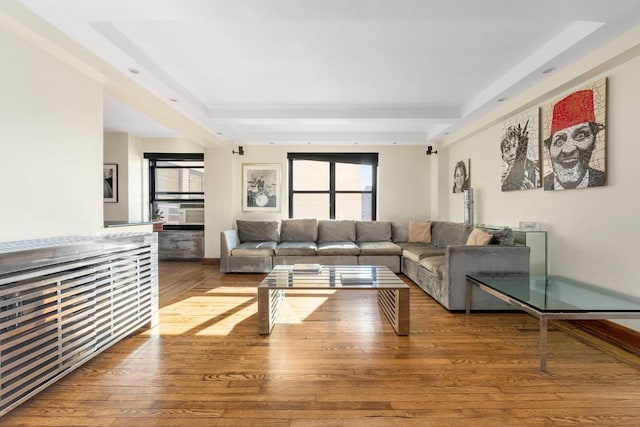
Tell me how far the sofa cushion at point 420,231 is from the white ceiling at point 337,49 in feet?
6.04

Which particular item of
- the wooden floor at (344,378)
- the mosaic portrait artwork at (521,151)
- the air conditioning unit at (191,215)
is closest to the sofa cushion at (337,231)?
the air conditioning unit at (191,215)

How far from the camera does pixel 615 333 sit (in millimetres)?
2611

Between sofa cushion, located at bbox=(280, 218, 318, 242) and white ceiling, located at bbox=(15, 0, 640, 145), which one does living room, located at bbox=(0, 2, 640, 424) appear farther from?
sofa cushion, located at bbox=(280, 218, 318, 242)

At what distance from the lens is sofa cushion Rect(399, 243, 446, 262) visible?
173 inches

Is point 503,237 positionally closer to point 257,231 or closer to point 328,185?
point 328,185

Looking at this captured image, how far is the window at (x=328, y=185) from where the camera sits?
254 inches

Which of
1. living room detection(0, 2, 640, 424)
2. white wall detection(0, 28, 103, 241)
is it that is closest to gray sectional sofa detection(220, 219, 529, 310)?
living room detection(0, 2, 640, 424)

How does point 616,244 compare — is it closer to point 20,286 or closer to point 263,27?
point 263,27

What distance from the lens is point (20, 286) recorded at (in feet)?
5.44

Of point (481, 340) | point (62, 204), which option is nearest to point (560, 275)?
point (481, 340)

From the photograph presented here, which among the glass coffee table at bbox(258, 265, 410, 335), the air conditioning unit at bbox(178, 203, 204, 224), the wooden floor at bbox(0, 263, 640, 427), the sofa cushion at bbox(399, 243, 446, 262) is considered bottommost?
the wooden floor at bbox(0, 263, 640, 427)

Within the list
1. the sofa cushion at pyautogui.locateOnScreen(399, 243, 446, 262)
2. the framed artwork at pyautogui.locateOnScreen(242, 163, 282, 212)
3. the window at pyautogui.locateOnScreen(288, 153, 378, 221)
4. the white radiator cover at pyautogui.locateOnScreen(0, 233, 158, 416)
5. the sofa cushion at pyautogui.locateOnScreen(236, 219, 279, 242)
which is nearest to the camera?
the white radiator cover at pyautogui.locateOnScreen(0, 233, 158, 416)

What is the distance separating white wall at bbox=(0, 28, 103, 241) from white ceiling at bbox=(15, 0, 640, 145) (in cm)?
33

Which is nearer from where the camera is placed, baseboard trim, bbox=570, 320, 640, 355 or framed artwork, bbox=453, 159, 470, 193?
baseboard trim, bbox=570, 320, 640, 355
